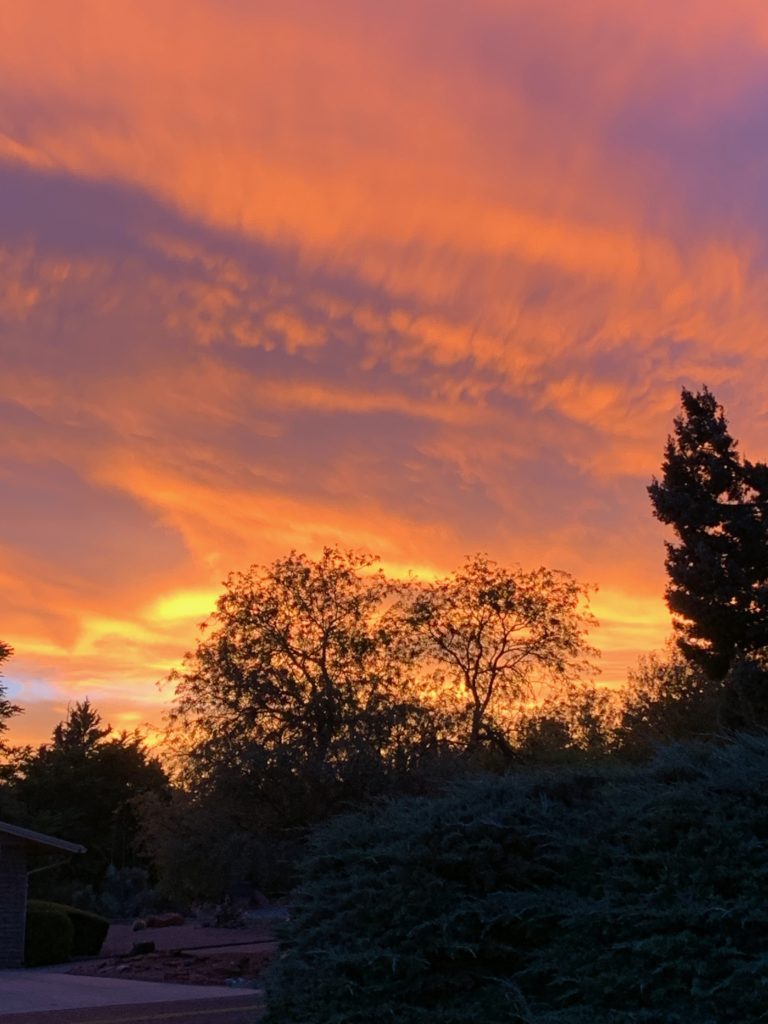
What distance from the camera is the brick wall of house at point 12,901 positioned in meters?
25.7

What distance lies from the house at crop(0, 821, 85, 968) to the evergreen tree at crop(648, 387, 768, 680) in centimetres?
1870

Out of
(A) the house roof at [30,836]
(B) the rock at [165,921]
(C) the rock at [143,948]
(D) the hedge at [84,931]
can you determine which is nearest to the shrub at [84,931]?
(D) the hedge at [84,931]

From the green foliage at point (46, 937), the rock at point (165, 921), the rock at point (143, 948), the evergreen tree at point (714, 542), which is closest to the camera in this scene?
the rock at point (143, 948)

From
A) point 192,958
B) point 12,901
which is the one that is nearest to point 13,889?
point 12,901

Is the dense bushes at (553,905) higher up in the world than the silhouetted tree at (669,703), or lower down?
lower down

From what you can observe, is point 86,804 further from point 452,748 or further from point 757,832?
point 757,832

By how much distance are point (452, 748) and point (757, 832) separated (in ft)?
60.8

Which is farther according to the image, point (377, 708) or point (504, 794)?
point (377, 708)

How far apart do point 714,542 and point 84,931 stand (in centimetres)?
2113

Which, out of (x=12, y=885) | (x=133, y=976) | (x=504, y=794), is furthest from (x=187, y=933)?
(x=504, y=794)

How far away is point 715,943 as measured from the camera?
644 centimetres

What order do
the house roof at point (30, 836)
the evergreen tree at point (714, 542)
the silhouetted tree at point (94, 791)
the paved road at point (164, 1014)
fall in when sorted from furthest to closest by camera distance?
1. the silhouetted tree at point (94, 791)
2. the evergreen tree at point (714, 542)
3. the house roof at point (30, 836)
4. the paved road at point (164, 1014)

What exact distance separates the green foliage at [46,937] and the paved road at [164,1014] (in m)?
12.0

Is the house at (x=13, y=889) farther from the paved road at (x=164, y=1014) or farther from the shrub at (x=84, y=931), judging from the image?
the paved road at (x=164, y=1014)
